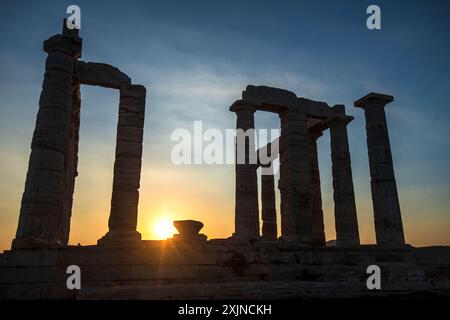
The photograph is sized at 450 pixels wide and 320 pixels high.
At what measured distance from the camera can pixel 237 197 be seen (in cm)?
1920

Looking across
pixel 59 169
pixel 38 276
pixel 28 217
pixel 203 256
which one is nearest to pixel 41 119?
pixel 59 169

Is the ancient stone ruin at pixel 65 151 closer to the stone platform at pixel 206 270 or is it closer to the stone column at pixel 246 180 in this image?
the stone platform at pixel 206 270

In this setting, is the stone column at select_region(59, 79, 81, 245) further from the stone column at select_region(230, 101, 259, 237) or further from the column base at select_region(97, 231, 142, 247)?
the stone column at select_region(230, 101, 259, 237)

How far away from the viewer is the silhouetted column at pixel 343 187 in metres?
21.2

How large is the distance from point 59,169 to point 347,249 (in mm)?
12800

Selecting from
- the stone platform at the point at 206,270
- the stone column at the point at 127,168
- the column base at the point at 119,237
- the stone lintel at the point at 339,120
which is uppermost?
the stone lintel at the point at 339,120

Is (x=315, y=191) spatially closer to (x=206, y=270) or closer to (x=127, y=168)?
(x=127, y=168)

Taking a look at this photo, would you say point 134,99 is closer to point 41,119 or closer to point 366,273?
point 41,119

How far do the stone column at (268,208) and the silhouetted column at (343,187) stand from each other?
484 cm

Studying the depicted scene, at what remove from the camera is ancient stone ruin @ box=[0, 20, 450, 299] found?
33.8ft

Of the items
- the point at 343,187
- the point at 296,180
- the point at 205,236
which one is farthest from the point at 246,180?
the point at 343,187

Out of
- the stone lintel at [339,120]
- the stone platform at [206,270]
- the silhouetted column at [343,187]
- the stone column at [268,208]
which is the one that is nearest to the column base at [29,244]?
the stone platform at [206,270]

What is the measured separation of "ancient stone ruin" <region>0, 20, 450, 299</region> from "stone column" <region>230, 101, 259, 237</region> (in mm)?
58
